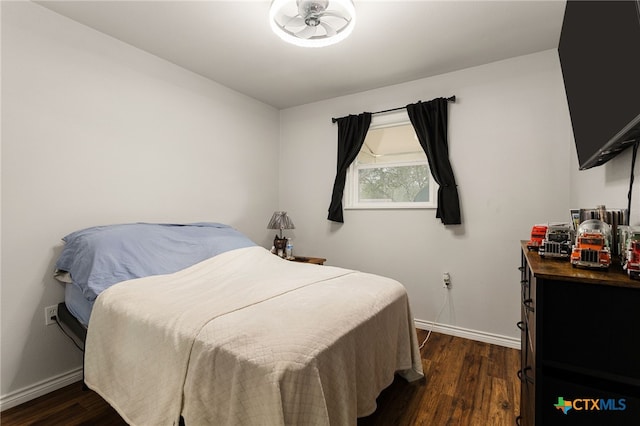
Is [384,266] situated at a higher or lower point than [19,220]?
lower

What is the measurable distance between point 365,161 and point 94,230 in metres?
2.61

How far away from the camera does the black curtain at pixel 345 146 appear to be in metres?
3.30

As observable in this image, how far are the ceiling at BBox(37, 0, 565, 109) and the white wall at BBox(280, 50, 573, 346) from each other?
0.21m

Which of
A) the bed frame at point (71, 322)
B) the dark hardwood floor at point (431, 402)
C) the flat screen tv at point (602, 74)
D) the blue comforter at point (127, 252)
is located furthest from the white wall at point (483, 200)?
the bed frame at point (71, 322)

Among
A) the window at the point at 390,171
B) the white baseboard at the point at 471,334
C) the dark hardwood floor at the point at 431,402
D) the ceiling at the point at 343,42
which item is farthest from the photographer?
the window at the point at 390,171

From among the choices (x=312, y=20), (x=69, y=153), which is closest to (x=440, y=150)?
(x=312, y=20)

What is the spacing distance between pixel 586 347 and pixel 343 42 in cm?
237

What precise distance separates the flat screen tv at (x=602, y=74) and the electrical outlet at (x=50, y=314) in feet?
10.1

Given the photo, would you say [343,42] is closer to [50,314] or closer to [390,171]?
[390,171]

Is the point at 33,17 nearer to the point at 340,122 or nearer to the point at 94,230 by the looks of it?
the point at 94,230

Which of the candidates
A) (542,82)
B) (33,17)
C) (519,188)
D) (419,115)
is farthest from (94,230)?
(542,82)

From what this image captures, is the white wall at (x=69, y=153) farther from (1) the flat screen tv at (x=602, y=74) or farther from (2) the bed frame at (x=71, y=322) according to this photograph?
(1) the flat screen tv at (x=602, y=74)

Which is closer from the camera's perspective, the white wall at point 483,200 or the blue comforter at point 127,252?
the blue comforter at point 127,252

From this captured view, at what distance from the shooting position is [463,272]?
2818 millimetres
